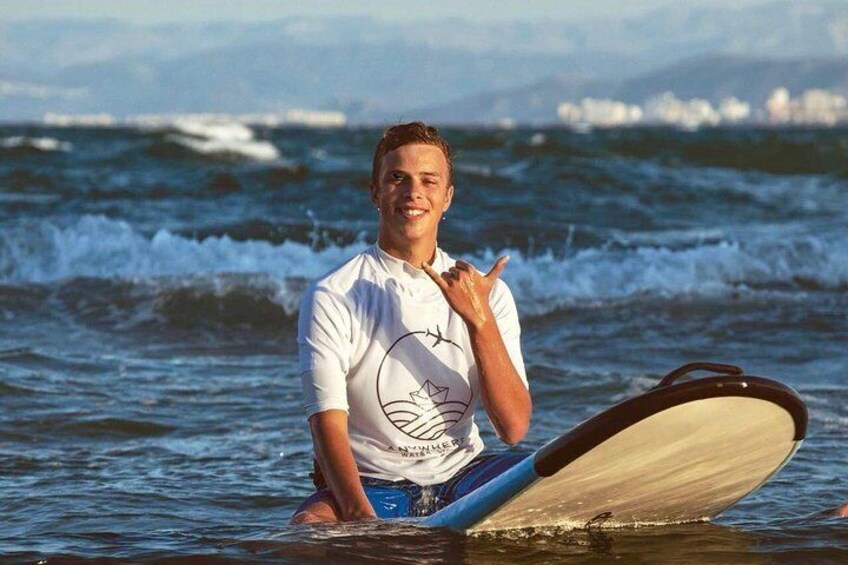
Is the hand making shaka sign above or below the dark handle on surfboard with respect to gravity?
above

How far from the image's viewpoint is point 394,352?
443 centimetres

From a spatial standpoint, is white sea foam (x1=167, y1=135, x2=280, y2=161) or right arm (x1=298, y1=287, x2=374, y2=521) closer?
right arm (x1=298, y1=287, x2=374, y2=521)

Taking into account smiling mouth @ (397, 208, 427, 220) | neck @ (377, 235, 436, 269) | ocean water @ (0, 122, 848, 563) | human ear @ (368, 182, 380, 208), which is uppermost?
human ear @ (368, 182, 380, 208)

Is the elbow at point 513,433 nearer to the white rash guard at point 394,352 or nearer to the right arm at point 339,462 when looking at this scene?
the white rash guard at point 394,352

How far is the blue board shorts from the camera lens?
14.6 feet

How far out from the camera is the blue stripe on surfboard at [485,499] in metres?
4.27

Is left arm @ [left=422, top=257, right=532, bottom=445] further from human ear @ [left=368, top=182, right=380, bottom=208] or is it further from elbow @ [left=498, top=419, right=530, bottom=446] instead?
human ear @ [left=368, top=182, right=380, bottom=208]

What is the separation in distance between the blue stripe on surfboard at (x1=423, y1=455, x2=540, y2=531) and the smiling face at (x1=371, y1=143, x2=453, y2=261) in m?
0.69

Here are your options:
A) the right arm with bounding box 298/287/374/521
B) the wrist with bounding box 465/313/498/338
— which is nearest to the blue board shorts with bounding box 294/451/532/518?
the right arm with bounding box 298/287/374/521

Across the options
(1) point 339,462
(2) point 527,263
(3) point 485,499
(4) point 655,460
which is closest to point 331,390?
(1) point 339,462

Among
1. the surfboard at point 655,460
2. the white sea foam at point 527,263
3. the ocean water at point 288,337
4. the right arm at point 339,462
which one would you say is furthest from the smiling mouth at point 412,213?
the white sea foam at point 527,263

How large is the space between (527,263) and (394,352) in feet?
33.2

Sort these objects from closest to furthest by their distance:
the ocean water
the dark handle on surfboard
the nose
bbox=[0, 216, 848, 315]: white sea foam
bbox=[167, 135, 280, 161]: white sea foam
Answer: the dark handle on surfboard → the nose → the ocean water → bbox=[0, 216, 848, 315]: white sea foam → bbox=[167, 135, 280, 161]: white sea foam

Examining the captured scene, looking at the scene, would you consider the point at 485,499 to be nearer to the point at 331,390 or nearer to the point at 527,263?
the point at 331,390
